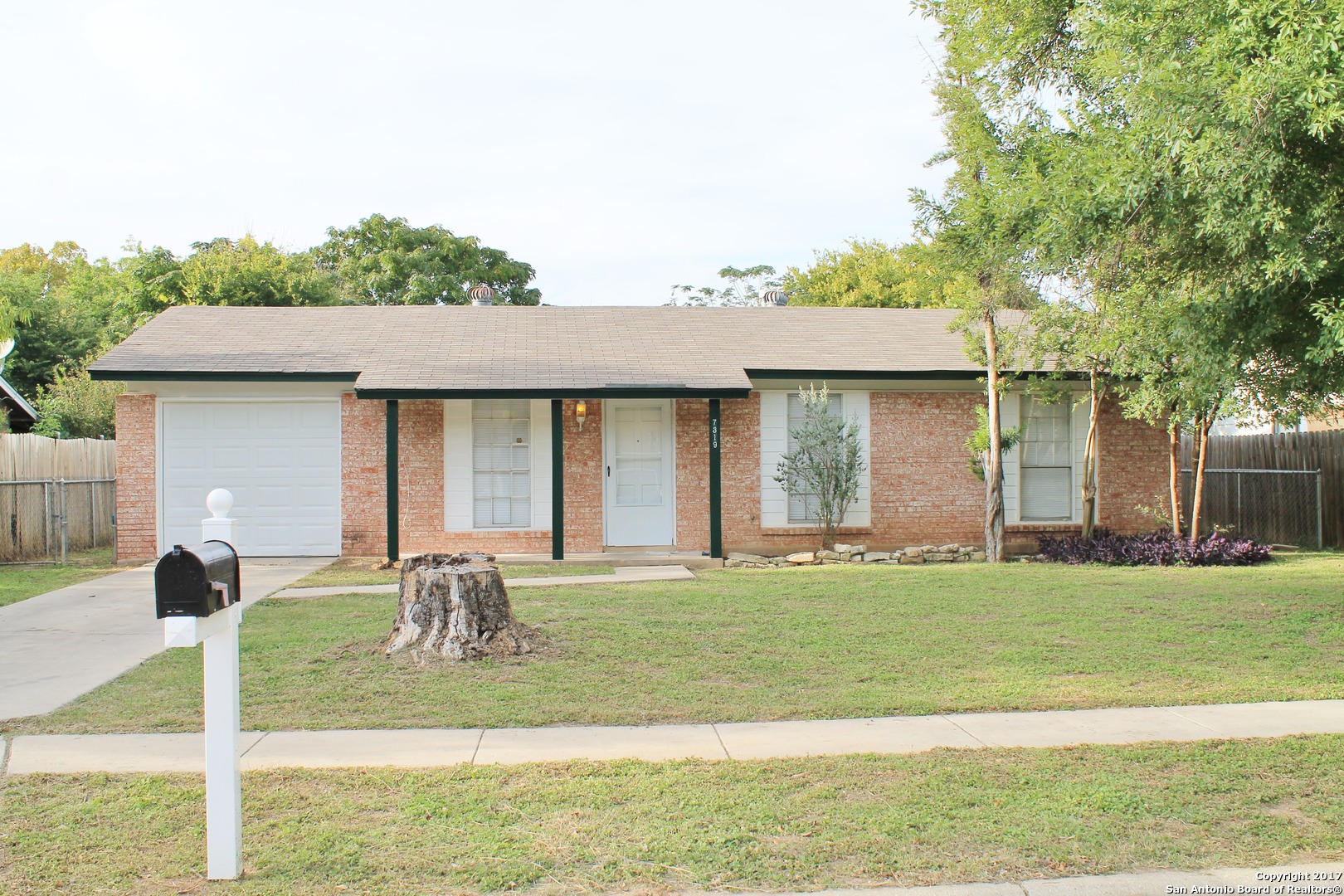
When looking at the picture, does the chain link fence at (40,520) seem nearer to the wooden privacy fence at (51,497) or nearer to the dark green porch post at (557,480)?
the wooden privacy fence at (51,497)

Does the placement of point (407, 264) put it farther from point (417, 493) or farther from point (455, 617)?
point (455, 617)

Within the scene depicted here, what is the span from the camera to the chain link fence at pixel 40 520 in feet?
48.4

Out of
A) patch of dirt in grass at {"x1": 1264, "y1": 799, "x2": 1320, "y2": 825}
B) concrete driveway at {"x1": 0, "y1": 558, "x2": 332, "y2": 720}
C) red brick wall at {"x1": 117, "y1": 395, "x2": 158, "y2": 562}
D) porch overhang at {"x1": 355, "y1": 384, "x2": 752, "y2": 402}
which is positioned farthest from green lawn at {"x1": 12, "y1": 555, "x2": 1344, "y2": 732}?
red brick wall at {"x1": 117, "y1": 395, "x2": 158, "y2": 562}

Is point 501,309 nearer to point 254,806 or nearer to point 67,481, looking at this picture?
point 67,481

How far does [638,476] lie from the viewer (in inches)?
605

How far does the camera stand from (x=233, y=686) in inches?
160

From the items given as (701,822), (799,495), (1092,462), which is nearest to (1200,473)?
(1092,462)

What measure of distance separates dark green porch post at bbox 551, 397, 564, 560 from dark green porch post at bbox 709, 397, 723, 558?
2.14m

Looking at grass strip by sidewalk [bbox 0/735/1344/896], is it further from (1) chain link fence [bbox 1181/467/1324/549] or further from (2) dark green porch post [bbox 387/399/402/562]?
(1) chain link fence [bbox 1181/467/1324/549]

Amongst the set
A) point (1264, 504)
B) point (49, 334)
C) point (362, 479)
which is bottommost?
point (1264, 504)

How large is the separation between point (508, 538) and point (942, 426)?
22.5 ft

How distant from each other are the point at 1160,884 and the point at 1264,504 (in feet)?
55.3

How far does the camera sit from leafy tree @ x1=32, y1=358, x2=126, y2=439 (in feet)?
78.0

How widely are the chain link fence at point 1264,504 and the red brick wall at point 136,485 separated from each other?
16.4m
